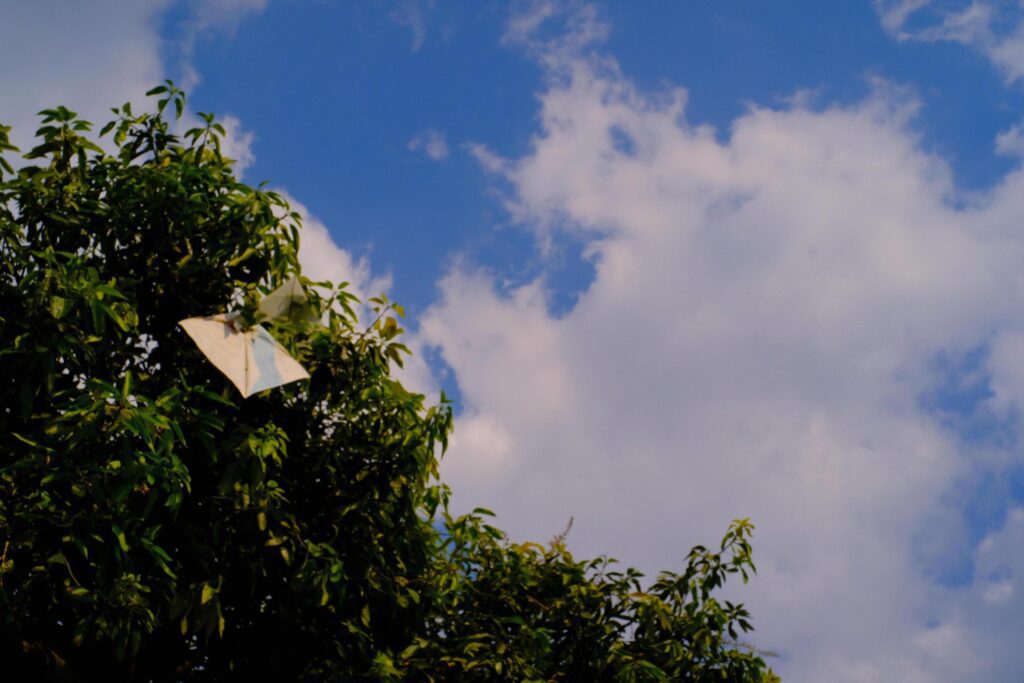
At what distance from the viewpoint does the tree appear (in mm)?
6656

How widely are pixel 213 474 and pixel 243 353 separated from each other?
0.98 m

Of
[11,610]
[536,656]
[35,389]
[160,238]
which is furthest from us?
[536,656]

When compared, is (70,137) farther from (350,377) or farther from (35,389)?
(350,377)

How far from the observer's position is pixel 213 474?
784 centimetres

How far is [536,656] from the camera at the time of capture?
8984 millimetres

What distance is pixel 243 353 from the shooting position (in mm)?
7738

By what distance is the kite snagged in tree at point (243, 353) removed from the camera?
7633 millimetres

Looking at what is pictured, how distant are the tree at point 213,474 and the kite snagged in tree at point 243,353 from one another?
18 centimetres

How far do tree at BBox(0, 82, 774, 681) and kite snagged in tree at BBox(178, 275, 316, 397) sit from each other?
0.18 meters

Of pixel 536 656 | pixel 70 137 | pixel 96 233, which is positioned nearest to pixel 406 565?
pixel 536 656

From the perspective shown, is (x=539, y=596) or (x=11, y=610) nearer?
(x=11, y=610)

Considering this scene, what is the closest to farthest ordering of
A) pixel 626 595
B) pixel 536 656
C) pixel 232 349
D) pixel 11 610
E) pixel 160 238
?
pixel 11 610
pixel 232 349
pixel 160 238
pixel 536 656
pixel 626 595

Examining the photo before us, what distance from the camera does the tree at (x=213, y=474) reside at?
6656mm

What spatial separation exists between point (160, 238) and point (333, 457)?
228 centimetres
